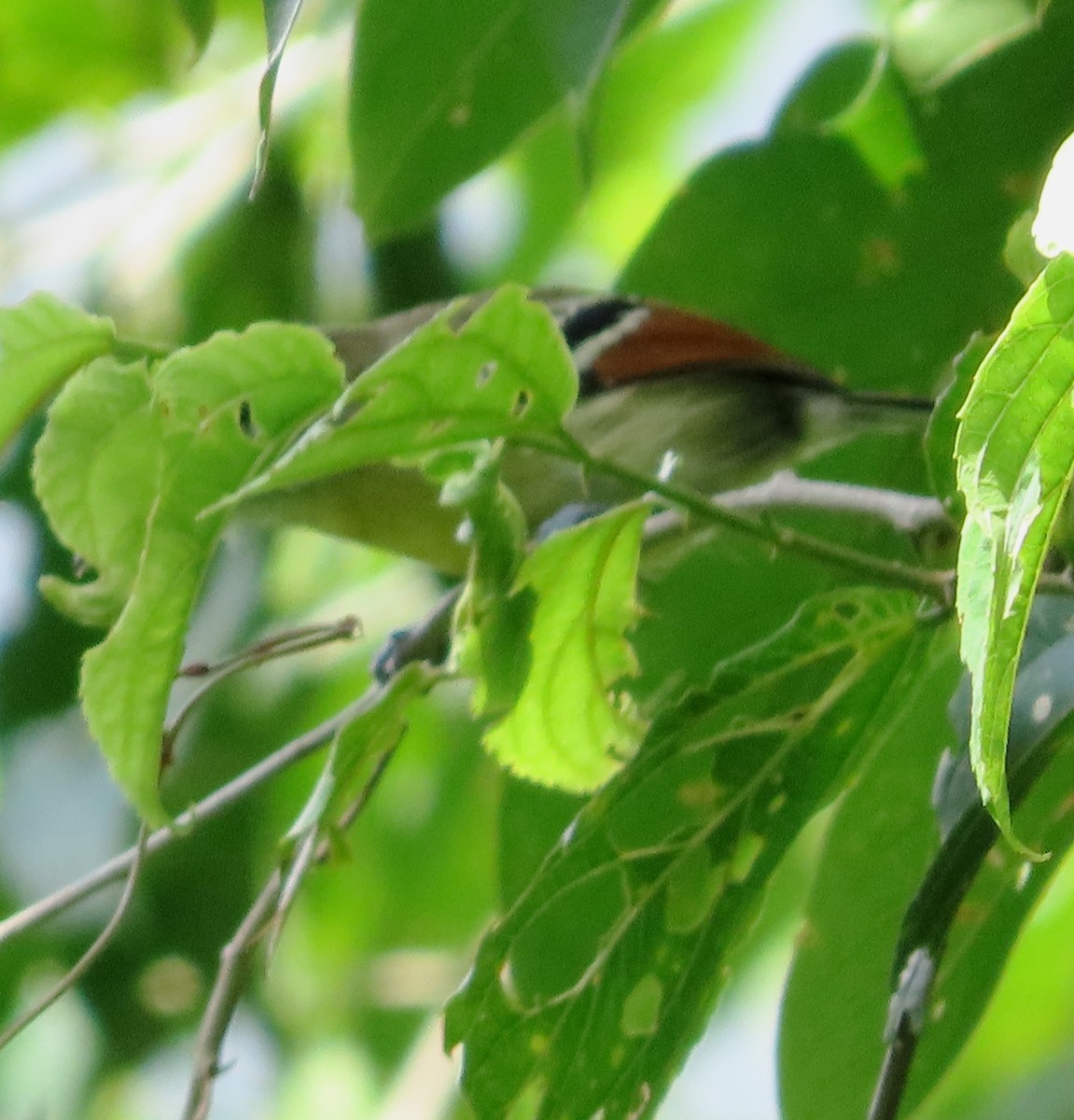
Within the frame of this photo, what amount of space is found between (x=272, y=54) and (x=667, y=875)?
0.77 m

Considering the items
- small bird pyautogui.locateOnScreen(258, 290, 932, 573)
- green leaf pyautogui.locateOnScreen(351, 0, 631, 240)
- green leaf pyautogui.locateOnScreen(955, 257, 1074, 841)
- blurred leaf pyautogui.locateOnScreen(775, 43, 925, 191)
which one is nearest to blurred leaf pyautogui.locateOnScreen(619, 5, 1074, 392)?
blurred leaf pyautogui.locateOnScreen(775, 43, 925, 191)

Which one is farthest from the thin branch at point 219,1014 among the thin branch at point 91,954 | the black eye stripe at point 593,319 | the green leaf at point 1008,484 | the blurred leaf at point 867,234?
the black eye stripe at point 593,319

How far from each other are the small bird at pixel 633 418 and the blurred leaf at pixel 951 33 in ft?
2.47

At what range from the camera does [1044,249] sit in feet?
2.40

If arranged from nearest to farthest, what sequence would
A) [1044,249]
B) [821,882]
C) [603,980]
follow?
1. [1044,249]
2. [603,980]
3. [821,882]

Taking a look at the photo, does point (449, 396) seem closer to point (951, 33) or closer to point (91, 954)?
point (91, 954)

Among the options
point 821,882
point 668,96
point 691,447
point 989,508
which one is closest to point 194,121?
point 668,96

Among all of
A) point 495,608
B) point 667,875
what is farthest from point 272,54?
point 667,875

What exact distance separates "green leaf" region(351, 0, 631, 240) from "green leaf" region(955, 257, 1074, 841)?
3.60 ft

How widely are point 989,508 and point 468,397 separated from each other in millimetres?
413

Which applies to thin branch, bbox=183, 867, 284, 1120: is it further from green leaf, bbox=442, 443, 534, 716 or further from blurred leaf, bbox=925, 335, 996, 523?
blurred leaf, bbox=925, 335, 996, 523

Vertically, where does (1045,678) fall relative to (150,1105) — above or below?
above

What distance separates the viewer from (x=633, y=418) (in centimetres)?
317

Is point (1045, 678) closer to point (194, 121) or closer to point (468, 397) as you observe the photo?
point (468, 397)
